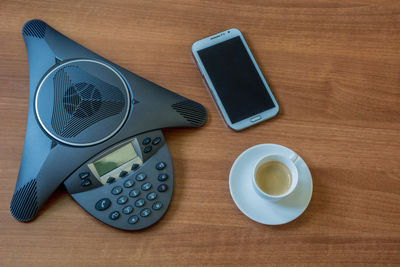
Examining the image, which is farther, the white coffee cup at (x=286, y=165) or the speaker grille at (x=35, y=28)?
the speaker grille at (x=35, y=28)

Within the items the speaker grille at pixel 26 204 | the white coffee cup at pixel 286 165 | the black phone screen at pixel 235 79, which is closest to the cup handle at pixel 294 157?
the white coffee cup at pixel 286 165

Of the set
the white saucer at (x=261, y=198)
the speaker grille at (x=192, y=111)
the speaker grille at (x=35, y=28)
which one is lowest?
the white saucer at (x=261, y=198)

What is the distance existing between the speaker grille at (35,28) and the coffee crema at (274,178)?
477 millimetres

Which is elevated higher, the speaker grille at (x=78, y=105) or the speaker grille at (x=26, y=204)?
the speaker grille at (x=78, y=105)

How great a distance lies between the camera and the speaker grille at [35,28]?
724 millimetres

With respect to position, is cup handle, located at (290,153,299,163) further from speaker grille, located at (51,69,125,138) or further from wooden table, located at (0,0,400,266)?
speaker grille, located at (51,69,125,138)

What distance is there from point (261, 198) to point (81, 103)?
347mm

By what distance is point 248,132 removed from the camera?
2.33 ft

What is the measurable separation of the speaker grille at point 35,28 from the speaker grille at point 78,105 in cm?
11

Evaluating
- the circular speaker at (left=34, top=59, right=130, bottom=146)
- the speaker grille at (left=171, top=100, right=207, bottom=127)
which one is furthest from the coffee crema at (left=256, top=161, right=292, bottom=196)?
the circular speaker at (left=34, top=59, right=130, bottom=146)

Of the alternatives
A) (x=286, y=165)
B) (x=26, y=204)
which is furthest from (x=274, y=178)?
(x=26, y=204)

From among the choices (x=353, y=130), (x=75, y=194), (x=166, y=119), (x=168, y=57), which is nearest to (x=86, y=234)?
(x=75, y=194)

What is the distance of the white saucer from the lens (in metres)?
0.64

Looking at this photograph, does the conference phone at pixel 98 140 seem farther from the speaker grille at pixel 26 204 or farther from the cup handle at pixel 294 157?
the cup handle at pixel 294 157
